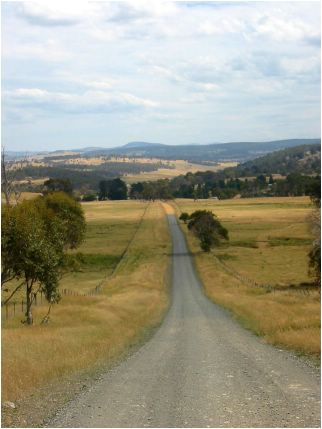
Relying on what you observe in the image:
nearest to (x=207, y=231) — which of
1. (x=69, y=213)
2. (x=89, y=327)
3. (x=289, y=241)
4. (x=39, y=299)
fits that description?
Result: (x=289, y=241)

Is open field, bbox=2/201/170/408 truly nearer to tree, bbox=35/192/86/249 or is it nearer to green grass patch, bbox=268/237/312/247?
tree, bbox=35/192/86/249

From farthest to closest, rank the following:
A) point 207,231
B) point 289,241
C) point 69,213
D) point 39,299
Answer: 1. point 289,241
2. point 207,231
3. point 69,213
4. point 39,299

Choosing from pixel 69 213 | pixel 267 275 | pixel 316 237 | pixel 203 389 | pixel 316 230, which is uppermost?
pixel 69 213

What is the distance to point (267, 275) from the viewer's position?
73.9 m

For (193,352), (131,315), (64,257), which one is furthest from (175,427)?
(131,315)

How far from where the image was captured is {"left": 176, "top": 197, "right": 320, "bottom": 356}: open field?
3028 centimetres

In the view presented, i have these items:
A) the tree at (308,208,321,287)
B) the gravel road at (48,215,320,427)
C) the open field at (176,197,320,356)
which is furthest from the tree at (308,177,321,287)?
the gravel road at (48,215,320,427)

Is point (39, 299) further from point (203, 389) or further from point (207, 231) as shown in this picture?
point (207, 231)

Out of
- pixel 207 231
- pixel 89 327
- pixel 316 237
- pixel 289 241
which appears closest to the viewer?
pixel 89 327

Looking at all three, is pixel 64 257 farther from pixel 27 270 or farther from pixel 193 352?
pixel 193 352

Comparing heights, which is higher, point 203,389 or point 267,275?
point 203,389

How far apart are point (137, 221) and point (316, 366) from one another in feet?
435

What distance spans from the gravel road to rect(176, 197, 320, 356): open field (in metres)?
3.35

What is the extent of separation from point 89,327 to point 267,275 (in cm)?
4771
